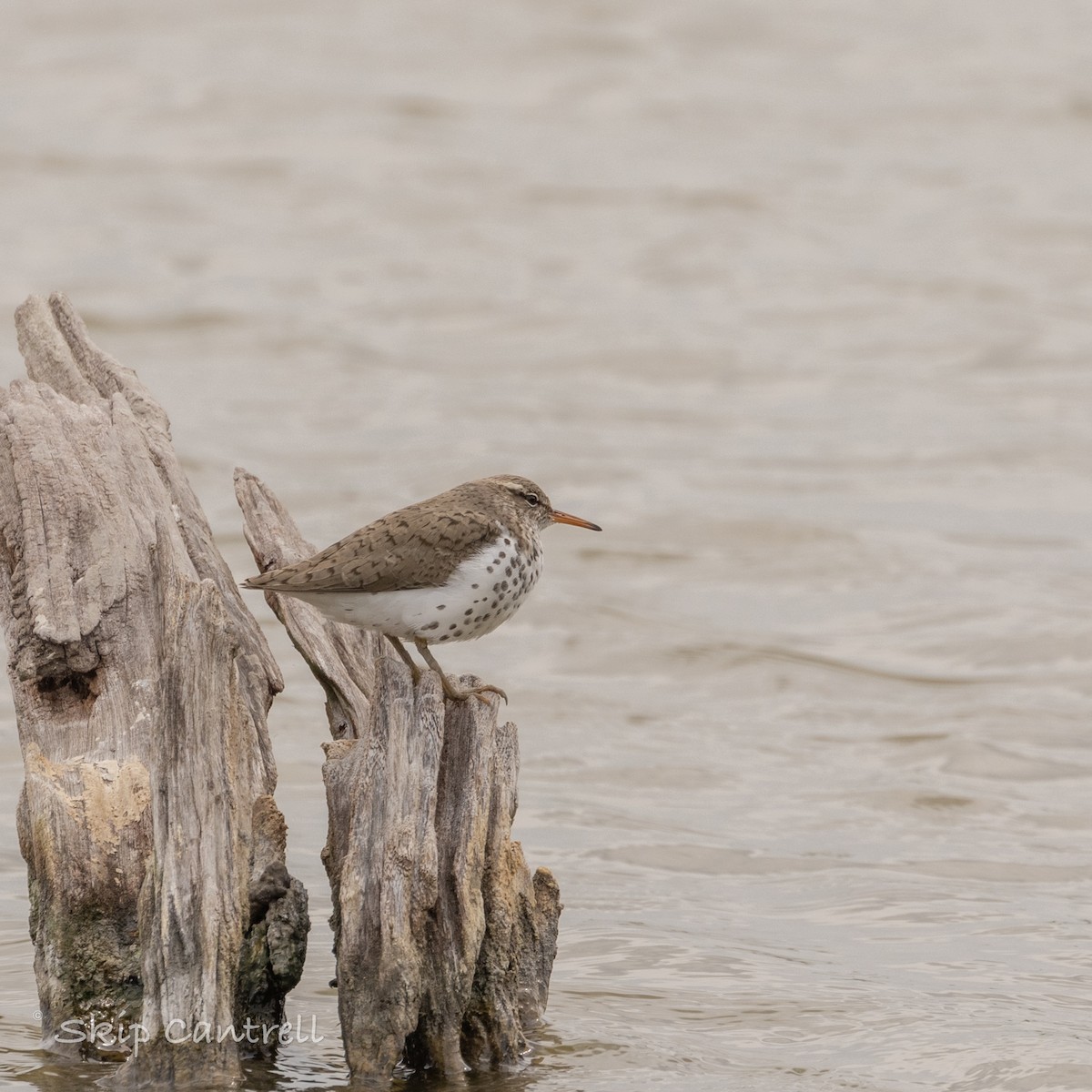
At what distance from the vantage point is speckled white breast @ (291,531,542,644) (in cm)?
764

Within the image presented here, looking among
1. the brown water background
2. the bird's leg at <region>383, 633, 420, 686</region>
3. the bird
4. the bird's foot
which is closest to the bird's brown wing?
the bird

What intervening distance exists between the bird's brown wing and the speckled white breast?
0.04 m

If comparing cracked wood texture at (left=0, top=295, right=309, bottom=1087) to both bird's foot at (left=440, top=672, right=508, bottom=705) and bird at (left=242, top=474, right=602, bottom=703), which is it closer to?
bird at (left=242, top=474, right=602, bottom=703)

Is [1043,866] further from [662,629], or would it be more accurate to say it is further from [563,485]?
[563,485]

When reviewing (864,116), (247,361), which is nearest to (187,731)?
(247,361)

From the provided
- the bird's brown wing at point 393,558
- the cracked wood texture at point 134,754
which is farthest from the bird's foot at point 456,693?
the cracked wood texture at point 134,754

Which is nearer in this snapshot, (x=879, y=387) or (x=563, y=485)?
(x=563, y=485)

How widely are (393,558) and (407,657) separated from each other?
0.43m

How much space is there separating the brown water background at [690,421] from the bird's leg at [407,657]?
5.54 ft

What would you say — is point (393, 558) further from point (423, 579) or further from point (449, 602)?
point (449, 602)

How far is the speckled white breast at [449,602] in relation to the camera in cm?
764

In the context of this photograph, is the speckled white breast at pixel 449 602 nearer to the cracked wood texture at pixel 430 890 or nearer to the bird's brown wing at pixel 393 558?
the bird's brown wing at pixel 393 558

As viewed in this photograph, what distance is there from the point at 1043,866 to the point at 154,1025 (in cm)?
603

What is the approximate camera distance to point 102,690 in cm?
755
